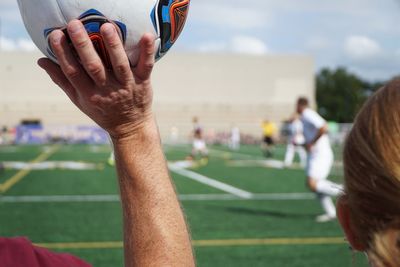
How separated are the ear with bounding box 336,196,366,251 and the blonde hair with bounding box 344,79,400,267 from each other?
0.9 inches

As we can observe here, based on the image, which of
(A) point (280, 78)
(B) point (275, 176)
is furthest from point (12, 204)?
(A) point (280, 78)

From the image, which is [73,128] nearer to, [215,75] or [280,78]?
[215,75]

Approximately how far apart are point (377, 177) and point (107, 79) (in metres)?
0.68

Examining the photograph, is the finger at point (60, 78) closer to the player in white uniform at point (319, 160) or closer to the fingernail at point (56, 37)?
the fingernail at point (56, 37)

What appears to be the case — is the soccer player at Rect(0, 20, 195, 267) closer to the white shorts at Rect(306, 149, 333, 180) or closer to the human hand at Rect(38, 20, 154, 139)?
the human hand at Rect(38, 20, 154, 139)

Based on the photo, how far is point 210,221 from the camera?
9.12 m

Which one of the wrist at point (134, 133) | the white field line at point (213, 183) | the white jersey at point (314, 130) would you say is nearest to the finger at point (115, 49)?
the wrist at point (134, 133)

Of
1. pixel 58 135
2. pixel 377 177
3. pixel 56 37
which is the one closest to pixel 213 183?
pixel 56 37

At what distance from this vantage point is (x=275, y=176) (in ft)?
58.3

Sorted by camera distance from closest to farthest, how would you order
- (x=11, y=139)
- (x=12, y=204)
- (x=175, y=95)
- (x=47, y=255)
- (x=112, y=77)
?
1. (x=112, y=77)
2. (x=47, y=255)
3. (x=12, y=204)
4. (x=11, y=139)
5. (x=175, y=95)

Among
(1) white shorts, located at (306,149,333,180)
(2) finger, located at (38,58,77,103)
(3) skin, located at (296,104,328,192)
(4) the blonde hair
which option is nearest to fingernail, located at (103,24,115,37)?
(2) finger, located at (38,58,77,103)

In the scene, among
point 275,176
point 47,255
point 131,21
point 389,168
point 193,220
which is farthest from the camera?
point 275,176

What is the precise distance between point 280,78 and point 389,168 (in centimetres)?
6172

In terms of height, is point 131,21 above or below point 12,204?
above
